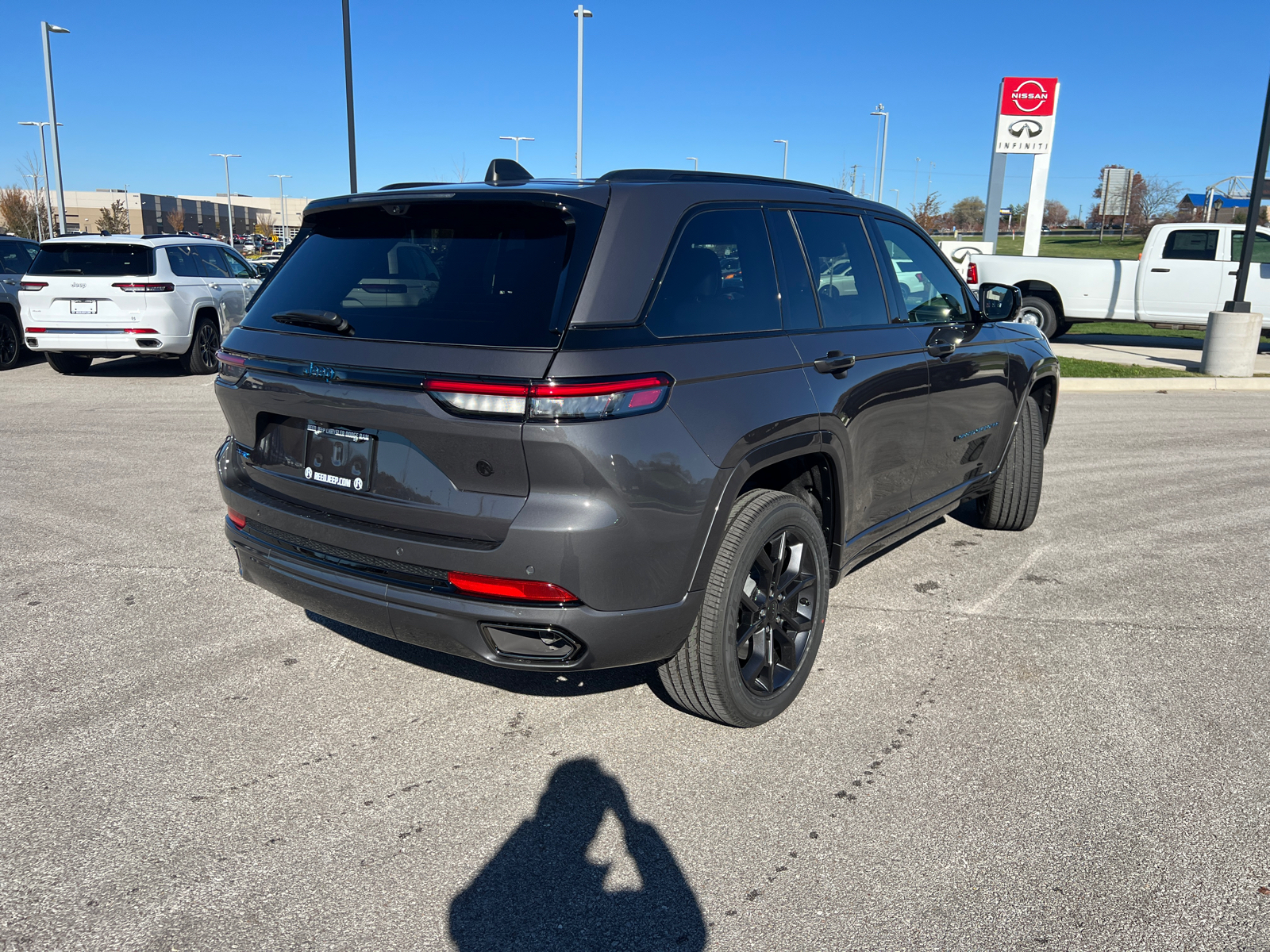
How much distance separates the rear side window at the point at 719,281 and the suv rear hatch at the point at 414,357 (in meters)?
0.32

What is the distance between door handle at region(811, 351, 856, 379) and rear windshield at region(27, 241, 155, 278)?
10.8 m

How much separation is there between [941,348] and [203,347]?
11.1 meters

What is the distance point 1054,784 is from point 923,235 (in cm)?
278

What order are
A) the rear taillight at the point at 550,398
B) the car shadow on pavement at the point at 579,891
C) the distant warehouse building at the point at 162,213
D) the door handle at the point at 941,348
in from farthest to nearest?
the distant warehouse building at the point at 162,213, the door handle at the point at 941,348, the rear taillight at the point at 550,398, the car shadow on pavement at the point at 579,891

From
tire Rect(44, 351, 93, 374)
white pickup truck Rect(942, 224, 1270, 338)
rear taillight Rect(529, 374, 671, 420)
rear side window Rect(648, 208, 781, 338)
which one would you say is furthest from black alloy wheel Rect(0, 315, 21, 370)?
white pickup truck Rect(942, 224, 1270, 338)

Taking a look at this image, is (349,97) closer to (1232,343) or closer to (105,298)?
(105,298)

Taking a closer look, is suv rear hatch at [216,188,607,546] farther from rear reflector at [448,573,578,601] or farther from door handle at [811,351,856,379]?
door handle at [811,351,856,379]

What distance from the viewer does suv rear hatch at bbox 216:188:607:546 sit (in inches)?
110

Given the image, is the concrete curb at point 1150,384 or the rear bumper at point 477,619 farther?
the concrete curb at point 1150,384

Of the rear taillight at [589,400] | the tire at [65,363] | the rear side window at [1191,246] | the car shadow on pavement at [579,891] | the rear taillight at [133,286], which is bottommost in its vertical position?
the car shadow on pavement at [579,891]

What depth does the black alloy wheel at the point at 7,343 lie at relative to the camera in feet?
44.1

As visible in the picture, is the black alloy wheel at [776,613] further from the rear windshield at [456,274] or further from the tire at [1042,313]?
the tire at [1042,313]

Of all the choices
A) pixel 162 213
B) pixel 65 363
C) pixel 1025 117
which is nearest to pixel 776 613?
pixel 65 363

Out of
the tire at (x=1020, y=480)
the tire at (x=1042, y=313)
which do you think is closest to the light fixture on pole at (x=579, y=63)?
the tire at (x=1042, y=313)
